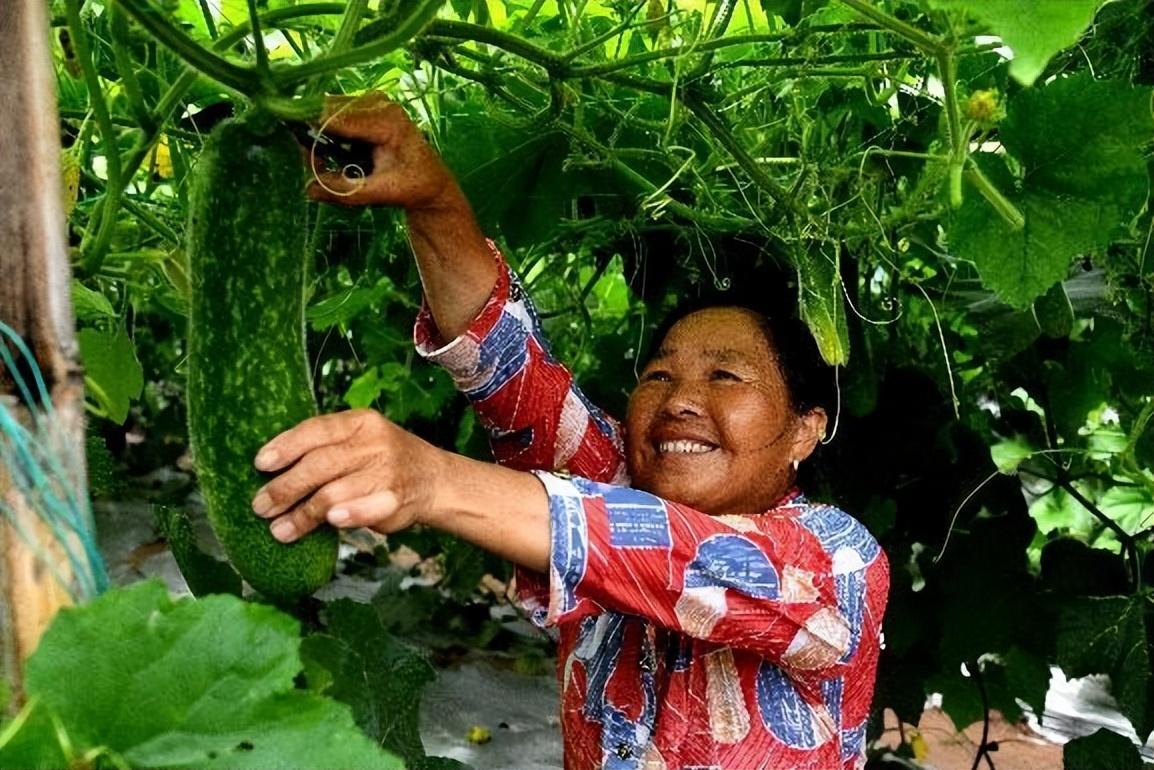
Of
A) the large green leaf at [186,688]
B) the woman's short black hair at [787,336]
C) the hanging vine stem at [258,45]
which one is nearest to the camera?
the large green leaf at [186,688]

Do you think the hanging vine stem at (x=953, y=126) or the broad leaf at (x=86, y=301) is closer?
the hanging vine stem at (x=953, y=126)

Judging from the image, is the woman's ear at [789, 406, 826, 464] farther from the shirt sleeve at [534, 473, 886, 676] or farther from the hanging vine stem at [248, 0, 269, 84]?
the hanging vine stem at [248, 0, 269, 84]

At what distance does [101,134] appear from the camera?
0.85 meters

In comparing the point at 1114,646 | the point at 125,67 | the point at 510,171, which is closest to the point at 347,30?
the point at 125,67

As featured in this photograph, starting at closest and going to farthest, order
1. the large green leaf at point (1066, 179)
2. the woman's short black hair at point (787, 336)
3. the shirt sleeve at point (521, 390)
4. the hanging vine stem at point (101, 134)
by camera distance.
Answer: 1. the hanging vine stem at point (101, 134)
2. the large green leaf at point (1066, 179)
3. the shirt sleeve at point (521, 390)
4. the woman's short black hair at point (787, 336)

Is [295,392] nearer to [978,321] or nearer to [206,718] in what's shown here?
[206,718]

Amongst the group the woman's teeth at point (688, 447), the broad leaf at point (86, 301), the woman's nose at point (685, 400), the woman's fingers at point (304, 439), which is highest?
the broad leaf at point (86, 301)

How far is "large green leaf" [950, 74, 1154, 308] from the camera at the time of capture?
1.10 m

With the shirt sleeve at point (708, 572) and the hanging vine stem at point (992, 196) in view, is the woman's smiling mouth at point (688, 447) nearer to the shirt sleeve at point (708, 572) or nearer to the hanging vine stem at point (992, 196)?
the shirt sleeve at point (708, 572)

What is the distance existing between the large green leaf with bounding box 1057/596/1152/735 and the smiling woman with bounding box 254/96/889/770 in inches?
21.8

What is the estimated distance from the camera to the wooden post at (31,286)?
0.55m

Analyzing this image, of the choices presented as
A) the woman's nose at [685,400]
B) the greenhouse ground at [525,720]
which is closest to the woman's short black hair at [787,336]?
the woman's nose at [685,400]

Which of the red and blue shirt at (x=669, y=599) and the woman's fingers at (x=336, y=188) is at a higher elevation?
the woman's fingers at (x=336, y=188)

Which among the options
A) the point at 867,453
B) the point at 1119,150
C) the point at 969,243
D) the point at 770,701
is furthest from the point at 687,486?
the point at 867,453
